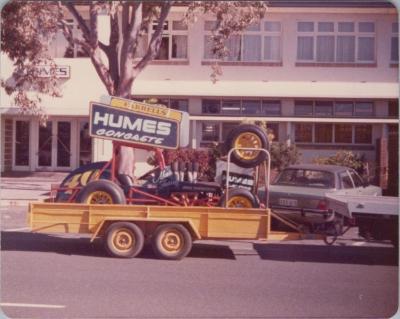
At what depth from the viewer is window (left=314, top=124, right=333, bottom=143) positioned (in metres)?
23.1

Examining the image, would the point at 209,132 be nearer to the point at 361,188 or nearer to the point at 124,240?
the point at 361,188

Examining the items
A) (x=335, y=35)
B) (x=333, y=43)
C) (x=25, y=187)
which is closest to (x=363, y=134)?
(x=333, y=43)

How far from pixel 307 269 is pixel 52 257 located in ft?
12.5

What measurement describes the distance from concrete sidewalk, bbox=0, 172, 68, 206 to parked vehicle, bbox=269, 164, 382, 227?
8.44 metres

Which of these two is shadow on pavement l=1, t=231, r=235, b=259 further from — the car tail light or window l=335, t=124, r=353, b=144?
window l=335, t=124, r=353, b=144

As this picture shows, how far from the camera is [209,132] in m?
23.1

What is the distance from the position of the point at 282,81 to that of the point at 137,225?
14.9 meters

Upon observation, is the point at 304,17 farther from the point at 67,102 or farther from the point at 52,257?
the point at 52,257

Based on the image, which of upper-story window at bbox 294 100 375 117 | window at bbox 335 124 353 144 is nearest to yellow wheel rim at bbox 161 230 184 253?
upper-story window at bbox 294 100 375 117

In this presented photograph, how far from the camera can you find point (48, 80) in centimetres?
1692

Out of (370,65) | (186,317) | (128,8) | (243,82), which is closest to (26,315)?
(186,317)

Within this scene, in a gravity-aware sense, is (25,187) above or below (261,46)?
below

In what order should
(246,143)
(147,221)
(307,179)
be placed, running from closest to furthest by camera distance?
(147,221) < (246,143) < (307,179)

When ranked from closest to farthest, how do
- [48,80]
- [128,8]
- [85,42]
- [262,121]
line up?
[128,8], [85,42], [48,80], [262,121]
